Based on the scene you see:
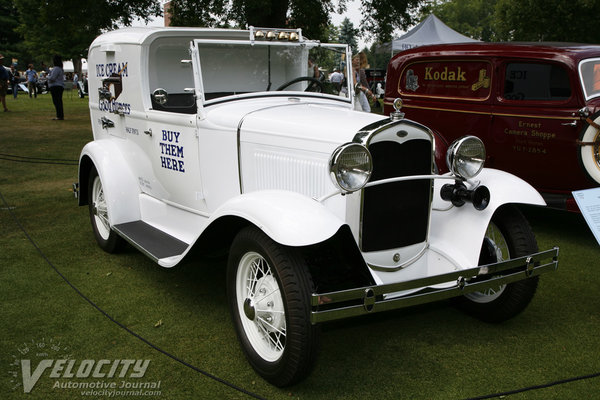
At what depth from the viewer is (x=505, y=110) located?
589 cm

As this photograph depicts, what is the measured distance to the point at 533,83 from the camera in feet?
19.4

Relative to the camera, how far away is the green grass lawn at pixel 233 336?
2.79 metres

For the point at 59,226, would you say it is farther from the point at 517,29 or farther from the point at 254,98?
the point at 517,29

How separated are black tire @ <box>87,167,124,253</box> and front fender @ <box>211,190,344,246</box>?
2248 millimetres

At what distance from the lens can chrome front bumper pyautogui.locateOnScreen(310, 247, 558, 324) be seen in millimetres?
2361

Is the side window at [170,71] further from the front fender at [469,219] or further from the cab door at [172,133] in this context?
the front fender at [469,219]

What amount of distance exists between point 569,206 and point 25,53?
183ft

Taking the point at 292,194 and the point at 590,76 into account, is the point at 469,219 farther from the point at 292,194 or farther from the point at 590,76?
the point at 590,76

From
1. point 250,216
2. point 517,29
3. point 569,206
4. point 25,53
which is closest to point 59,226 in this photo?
point 250,216

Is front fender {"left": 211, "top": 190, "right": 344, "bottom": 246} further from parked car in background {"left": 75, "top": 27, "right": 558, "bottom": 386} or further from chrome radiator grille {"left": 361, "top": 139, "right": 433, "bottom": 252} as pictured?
chrome radiator grille {"left": 361, "top": 139, "right": 433, "bottom": 252}

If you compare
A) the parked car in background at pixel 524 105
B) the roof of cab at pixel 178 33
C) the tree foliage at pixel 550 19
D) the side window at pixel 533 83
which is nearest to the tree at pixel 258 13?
the parked car in background at pixel 524 105

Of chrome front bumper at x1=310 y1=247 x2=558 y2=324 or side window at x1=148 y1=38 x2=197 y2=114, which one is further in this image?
side window at x1=148 y1=38 x2=197 y2=114

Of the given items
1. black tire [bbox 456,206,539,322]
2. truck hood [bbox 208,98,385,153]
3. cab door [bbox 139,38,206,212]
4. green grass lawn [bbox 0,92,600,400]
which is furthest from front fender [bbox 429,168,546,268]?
cab door [bbox 139,38,206,212]

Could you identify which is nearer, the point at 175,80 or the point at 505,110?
the point at 175,80
